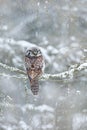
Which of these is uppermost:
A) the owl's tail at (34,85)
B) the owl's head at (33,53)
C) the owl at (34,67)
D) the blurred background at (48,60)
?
the owl's head at (33,53)

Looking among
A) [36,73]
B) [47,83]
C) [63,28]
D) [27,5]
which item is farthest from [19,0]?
[36,73]

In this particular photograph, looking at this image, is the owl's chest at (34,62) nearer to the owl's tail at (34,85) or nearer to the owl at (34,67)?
the owl at (34,67)

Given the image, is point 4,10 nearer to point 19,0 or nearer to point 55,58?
point 19,0

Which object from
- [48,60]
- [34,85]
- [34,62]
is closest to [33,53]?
Result: [34,62]

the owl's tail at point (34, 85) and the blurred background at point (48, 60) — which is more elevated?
the owl's tail at point (34, 85)

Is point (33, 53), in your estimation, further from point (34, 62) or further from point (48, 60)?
point (48, 60)

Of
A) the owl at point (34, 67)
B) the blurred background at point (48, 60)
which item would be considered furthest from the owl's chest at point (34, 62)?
the blurred background at point (48, 60)

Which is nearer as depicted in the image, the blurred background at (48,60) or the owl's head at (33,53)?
the owl's head at (33,53)
